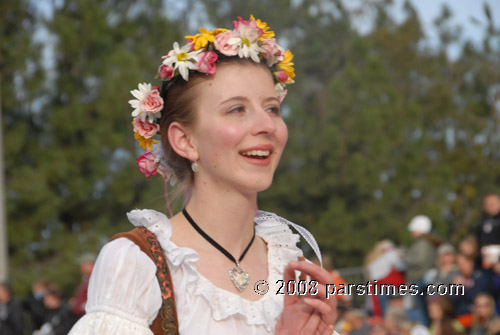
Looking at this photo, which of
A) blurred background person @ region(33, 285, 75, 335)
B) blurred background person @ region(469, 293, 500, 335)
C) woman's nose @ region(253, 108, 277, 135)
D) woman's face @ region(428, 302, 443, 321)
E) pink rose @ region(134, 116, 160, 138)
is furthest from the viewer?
blurred background person @ region(33, 285, 75, 335)

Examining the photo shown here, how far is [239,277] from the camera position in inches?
85.4

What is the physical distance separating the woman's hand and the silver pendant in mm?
157

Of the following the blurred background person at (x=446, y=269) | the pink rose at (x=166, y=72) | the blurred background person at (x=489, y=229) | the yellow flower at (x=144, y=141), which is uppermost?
the blurred background person at (x=489, y=229)

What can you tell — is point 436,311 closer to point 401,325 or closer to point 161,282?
point 401,325

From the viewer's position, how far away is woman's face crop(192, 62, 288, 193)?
2.09 metres

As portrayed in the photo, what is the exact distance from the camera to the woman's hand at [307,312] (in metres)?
1.98

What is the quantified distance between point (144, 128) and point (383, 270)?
22.5 feet

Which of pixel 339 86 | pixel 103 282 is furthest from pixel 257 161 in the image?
pixel 339 86

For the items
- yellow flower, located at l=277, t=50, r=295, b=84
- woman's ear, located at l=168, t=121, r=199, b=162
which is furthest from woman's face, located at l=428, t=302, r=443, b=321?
woman's ear, located at l=168, t=121, r=199, b=162

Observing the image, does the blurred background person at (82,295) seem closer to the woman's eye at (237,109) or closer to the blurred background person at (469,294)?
the blurred background person at (469,294)

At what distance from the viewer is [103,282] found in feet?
6.20

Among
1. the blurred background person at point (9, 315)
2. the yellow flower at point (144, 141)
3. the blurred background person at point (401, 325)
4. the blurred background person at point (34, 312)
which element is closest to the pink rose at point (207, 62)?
the yellow flower at point (144, 141)

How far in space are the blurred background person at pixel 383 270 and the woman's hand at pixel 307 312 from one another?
6070 millimetres

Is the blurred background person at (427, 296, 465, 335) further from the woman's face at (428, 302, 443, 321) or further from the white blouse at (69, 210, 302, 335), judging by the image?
the white blouse at (69, 210, 302, 335)
